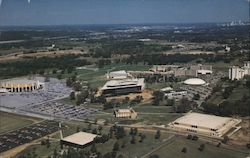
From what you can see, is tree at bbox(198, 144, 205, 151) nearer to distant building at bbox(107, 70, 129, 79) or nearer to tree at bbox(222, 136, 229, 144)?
tree at bbox(222, 136, 229, 144)

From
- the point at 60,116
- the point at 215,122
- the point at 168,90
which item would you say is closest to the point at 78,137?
the point at 60,116

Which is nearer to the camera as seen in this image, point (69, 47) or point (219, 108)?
point (219, 108)

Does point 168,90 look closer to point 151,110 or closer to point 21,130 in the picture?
point 151,110

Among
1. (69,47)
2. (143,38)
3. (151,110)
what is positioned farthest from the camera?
(143,38)

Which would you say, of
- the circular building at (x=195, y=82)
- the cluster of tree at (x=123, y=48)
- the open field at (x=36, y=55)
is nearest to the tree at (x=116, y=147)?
the circular building at (x=195, y=82)

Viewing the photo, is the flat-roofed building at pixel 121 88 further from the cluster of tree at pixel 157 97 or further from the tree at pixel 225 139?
the tree at pixel 225 139
